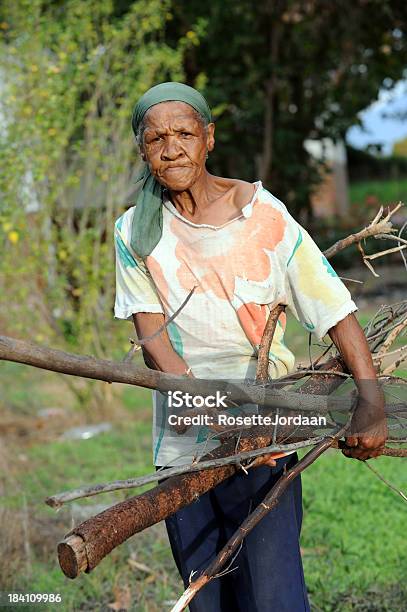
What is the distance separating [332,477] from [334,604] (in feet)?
5.24

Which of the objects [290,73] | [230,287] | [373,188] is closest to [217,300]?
[230,287]

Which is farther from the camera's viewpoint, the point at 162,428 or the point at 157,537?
the point at 157,537

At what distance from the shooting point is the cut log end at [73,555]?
1.82 m

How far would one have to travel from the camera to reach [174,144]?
2330 millimetres

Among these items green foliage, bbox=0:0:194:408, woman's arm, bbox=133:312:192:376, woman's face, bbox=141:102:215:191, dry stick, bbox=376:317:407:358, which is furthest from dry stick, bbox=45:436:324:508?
green foliage, bbox=0:0:194:408

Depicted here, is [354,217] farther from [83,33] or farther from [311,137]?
[83,33]

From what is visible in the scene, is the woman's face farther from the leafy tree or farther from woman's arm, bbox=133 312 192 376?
the leafy tree

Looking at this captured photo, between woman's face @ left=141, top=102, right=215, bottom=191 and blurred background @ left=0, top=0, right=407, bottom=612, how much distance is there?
2.51 ft

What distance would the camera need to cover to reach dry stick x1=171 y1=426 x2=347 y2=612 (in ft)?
6.75

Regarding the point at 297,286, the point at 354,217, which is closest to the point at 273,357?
the point at 297,286

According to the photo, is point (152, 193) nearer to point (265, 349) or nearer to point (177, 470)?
point (265, 349)

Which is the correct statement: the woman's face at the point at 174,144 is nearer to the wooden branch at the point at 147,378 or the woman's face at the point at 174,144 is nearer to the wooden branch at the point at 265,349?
the wooden branch at the point at 265,349

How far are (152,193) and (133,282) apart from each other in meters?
0.24

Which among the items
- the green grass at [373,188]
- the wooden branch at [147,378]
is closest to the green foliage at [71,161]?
the wooden branch at [147,378]
